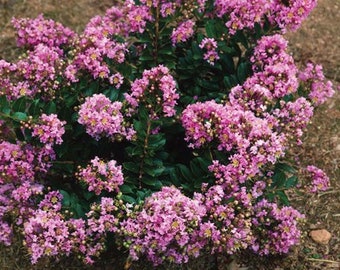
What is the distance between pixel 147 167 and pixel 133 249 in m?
0.47

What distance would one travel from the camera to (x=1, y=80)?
2.72 m

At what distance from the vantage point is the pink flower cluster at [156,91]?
2564mm

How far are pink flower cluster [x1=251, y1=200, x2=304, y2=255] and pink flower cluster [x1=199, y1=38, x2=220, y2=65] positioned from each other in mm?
897

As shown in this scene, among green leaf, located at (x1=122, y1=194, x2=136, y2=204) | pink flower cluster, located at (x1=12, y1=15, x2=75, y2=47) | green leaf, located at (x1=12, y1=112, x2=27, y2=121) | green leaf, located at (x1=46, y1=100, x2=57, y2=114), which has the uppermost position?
pink flower cluster, located at (x1=12, y1=15, x2=75, y2=47)

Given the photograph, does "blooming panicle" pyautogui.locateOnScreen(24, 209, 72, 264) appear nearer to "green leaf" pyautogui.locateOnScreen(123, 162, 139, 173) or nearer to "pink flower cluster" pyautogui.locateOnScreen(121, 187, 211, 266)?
"pink flower cluster" pyautogui.locateOnScreen(121, 187, 211, 266)

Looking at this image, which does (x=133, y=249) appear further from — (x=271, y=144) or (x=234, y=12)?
(x=234, y=12)

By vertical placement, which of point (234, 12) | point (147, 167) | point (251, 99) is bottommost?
point (147, 167)

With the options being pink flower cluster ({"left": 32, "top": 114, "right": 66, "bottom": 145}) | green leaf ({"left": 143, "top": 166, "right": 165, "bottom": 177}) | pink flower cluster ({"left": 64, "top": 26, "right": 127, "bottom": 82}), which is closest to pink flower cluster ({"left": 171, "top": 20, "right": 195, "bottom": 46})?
pink flower cluster ({"left": 64, "top": 26, "right": 127, "bottom": 82})

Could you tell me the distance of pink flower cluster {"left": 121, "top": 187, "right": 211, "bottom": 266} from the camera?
7.51 feet

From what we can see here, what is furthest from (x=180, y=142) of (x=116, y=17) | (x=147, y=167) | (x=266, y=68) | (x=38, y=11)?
(x=38, y=11)

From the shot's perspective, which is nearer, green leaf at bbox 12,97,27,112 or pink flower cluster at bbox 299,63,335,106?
green leaf at bbox 12,97,27,112

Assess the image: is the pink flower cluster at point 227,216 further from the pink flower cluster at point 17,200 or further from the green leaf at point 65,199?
the pink flower cluster at point 17,200

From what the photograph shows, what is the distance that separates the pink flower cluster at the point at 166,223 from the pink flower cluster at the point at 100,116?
409 millimetres

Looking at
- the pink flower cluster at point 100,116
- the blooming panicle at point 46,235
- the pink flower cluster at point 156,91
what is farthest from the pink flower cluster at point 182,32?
the blooming panicle at point 46,235
